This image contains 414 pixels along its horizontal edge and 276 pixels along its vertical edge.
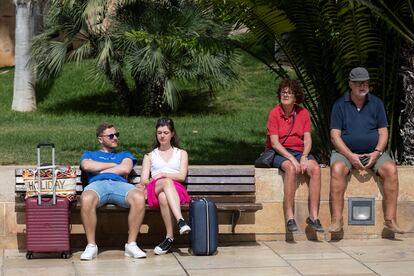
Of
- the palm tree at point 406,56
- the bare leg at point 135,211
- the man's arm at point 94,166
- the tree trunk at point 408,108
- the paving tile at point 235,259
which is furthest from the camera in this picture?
the tree trunk at point 408,108

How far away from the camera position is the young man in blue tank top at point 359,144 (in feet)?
29.0

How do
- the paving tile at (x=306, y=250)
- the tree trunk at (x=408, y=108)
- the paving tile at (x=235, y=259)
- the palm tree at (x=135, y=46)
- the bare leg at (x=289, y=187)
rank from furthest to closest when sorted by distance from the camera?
the palm tree at (x=135, y=46)
the tree trunk at (x=408, y=108)
the bare leg at (x=289, y=187)
the paving tile at (x=306, y=250)
the paving tile at (x=235, y=259)

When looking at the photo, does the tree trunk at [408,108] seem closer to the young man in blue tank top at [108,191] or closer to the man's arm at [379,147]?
the man's arm at [379,147]

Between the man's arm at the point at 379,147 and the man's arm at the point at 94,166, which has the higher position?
the man's arm at the point at 379,147

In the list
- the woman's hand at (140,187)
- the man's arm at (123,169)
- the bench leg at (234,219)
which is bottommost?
the bench leg at (234,219)

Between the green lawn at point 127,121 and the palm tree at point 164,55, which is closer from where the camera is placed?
the green lawn at point 127,121

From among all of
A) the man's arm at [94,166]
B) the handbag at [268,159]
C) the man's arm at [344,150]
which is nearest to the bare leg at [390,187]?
the man's arm at [344,150]

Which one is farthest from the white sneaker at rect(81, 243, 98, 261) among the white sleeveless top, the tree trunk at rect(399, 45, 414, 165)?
the tree trunk at rect(399, 45, 414, 165)

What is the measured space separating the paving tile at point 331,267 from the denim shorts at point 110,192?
61.5 inches

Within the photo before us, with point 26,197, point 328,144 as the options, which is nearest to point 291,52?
point 328,144

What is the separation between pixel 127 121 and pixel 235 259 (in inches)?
399

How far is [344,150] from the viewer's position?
8.86 metres

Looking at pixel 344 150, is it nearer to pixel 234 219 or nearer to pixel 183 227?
pixel 234 219

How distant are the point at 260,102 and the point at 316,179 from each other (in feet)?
40.4
